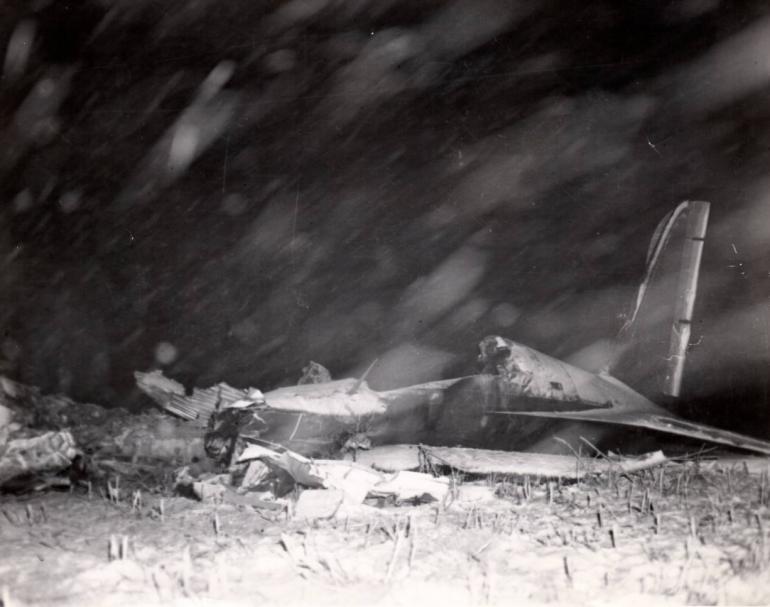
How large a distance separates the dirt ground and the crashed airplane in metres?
0.87

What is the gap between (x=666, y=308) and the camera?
5785 mm

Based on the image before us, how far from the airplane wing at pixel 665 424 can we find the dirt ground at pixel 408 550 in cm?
78

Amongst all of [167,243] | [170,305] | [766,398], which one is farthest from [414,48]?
[766,398]

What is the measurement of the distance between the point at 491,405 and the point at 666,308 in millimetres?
2255

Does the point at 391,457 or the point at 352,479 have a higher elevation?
the point at 352,479

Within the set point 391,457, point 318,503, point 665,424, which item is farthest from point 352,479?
point 665,424

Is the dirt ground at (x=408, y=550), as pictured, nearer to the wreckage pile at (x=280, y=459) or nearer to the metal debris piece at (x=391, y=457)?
the wreckage pile at (x=280, y=459)

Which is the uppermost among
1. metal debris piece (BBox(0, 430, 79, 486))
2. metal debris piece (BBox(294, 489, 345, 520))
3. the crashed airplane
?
metal debris piece (BBox(0, 430, 79, 486))

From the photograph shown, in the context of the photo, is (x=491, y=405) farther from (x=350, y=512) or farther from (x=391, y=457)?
(x=350, y=512)

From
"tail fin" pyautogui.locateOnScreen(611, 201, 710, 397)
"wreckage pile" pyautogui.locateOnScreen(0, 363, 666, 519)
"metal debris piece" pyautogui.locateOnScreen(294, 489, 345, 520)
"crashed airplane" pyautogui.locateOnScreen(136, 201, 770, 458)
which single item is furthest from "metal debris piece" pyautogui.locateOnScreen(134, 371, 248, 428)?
"tail fin" pyautogui.locateOnScreen(611, 201, 710, 397)

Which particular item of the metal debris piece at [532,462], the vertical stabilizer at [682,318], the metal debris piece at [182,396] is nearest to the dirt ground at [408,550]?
the metal debris piece at [532,462]

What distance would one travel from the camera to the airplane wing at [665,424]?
499cm

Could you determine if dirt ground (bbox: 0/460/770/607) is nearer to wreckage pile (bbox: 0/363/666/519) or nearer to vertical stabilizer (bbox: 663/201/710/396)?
wreckage pile (bbox: 0/363/666/519)

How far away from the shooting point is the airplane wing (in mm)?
4988
